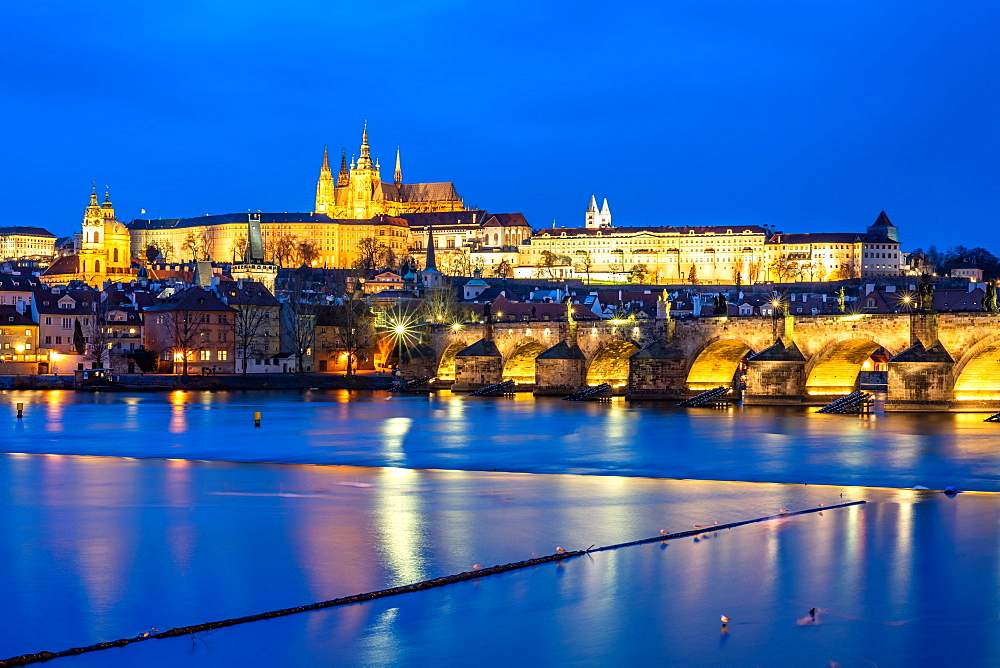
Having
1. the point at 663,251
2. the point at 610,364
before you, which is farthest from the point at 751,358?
the point at 663,251

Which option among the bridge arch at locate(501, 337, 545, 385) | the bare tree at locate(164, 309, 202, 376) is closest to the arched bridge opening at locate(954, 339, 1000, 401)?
the bridge arch at locate(501, 337, 545, 385)

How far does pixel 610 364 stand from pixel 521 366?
5967mm

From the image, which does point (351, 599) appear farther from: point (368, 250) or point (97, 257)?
point (368, 250)

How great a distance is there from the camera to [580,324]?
55.3 m

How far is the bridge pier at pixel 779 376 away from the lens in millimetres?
43625

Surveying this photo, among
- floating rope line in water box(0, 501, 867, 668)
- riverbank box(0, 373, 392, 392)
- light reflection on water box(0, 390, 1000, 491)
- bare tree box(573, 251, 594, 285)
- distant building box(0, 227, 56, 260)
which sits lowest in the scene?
floating rope line in water box(0, 501, 867, 668)

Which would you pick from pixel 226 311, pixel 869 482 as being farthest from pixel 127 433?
pixel 226 311

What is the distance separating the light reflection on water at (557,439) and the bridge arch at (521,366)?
12.0 meters

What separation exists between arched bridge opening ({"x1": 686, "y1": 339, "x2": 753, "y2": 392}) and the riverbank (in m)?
17.9

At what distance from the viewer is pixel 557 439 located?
1300 inches

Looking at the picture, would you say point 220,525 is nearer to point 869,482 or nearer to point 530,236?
point 869,482

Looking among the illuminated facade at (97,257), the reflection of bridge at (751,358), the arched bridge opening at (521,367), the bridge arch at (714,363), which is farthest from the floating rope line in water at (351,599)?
the illuminated facade at (97,257)

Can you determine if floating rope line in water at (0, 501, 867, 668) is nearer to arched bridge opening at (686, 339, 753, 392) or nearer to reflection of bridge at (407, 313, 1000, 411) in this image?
reflection of bridge at (407, 313, 1000, 411)

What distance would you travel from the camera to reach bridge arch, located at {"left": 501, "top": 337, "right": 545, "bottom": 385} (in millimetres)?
60156
